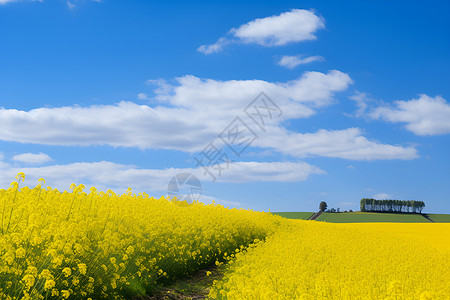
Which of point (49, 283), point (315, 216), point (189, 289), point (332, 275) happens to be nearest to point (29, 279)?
point (49, 283)

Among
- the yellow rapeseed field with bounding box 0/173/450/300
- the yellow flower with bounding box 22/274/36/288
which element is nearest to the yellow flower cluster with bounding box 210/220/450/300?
the yellow rapeseed field with bounding box 0/173/450/300

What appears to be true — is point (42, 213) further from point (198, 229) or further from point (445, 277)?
point (445, 277)

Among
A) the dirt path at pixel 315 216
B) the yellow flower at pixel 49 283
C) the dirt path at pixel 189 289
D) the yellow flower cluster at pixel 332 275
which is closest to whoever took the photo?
the yellow flower at pixel 49 283

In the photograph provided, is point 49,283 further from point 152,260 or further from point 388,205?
point 388,205

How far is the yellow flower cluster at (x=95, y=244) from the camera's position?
19.1ft

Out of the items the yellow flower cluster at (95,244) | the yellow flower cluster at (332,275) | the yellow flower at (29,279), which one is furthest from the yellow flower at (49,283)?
the yellow flower cluster at (332,275)

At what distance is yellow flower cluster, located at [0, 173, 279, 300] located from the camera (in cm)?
584

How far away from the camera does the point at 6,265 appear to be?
18.8 ft

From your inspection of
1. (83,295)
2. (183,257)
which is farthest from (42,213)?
(183,257)

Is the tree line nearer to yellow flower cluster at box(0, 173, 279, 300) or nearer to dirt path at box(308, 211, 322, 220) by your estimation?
dirt path at box(308, 211, 322, 220)

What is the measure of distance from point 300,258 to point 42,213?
574cm

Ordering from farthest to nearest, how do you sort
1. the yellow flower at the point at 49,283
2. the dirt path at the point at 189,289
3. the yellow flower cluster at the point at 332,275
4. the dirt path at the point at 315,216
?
the dirt path at the point at 315,216 < the dirt path at the point at 189,289 < the yellow flower cluster at the point at 332,275 < the yellow flower at the point at 49,283

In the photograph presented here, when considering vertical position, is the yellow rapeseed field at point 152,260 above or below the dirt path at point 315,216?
below

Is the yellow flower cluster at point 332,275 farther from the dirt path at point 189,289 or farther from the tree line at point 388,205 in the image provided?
the tree line at point 388,205
